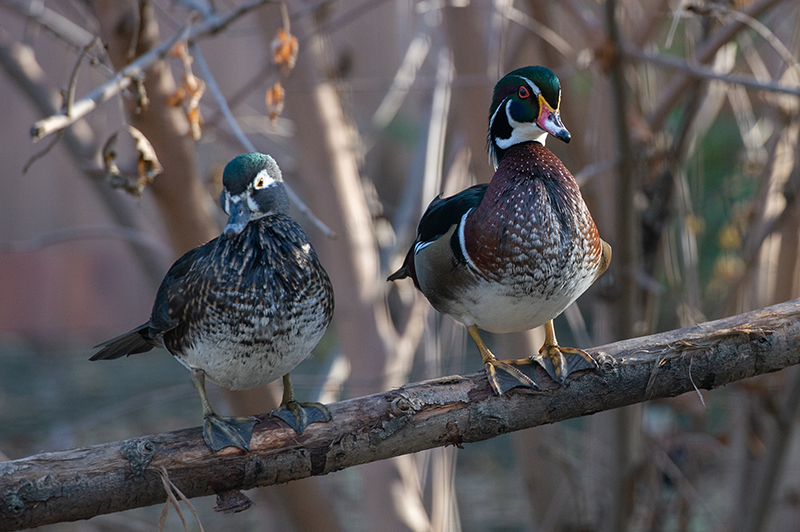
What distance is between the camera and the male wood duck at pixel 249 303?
1338 millimetres

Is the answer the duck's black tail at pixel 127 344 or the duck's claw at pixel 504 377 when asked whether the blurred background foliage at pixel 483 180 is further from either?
the duck's claw at pixel 504 377

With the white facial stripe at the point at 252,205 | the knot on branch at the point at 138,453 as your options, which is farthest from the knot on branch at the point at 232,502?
the white facial stripe at the point at 252,205

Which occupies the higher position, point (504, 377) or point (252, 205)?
point (252, 205)

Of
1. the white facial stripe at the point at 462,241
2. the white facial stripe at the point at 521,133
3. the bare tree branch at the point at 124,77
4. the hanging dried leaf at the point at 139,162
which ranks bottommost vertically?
the white facial stripe at the point at 462,241

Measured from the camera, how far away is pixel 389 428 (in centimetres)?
133

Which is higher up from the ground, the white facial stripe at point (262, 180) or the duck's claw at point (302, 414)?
the white facial stripe at point (262, 180)

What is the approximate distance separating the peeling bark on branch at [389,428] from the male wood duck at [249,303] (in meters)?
0.04

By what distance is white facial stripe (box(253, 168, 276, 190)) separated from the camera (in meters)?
1.36

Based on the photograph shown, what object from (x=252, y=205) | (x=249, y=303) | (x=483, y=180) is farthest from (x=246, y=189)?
(x=483, y=180)

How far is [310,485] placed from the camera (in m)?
2.37

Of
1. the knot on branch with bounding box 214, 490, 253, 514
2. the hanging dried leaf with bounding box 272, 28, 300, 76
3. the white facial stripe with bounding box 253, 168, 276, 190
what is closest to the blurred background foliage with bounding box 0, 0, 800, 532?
the hanging dried leaf with bounding box 272, 28, 300, 76

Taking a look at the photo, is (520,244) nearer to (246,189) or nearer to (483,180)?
(246,189)

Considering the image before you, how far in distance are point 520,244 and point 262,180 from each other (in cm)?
48

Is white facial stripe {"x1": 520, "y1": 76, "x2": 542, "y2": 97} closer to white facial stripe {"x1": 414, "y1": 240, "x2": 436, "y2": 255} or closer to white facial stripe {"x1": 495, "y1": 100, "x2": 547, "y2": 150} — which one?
white facial stripe {"x1": 495, "y1": 100, "x2": 547, "y2": 150}
